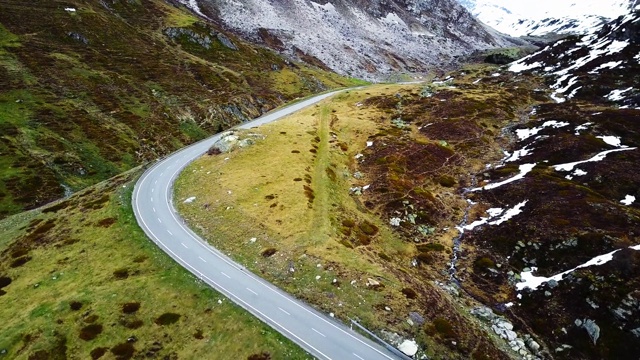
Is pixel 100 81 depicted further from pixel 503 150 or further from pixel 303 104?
pixel 503 150

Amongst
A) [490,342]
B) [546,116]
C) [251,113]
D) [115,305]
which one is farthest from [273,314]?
[251,113]

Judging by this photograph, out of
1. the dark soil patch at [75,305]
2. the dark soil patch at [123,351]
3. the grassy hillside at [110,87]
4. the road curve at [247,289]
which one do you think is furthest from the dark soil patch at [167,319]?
the grassy hillside at [110,87]

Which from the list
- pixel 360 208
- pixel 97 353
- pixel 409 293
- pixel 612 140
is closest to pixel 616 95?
pixel 612 140

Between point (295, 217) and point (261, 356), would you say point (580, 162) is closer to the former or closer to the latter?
point (295, 217)

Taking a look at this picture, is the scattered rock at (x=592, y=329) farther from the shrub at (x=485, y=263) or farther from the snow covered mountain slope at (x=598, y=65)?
the snow covered mountain slope at (x=598, y=65)

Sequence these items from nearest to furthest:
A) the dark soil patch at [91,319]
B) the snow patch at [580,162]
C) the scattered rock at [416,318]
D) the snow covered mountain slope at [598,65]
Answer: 1. the dark soil patch at [91,319]
2. the scattered rock at [416,318]
3. the snow patch at [580,162]
4. the snow covered mountain slope at [598,65]

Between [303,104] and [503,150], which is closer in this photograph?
[503,150]
